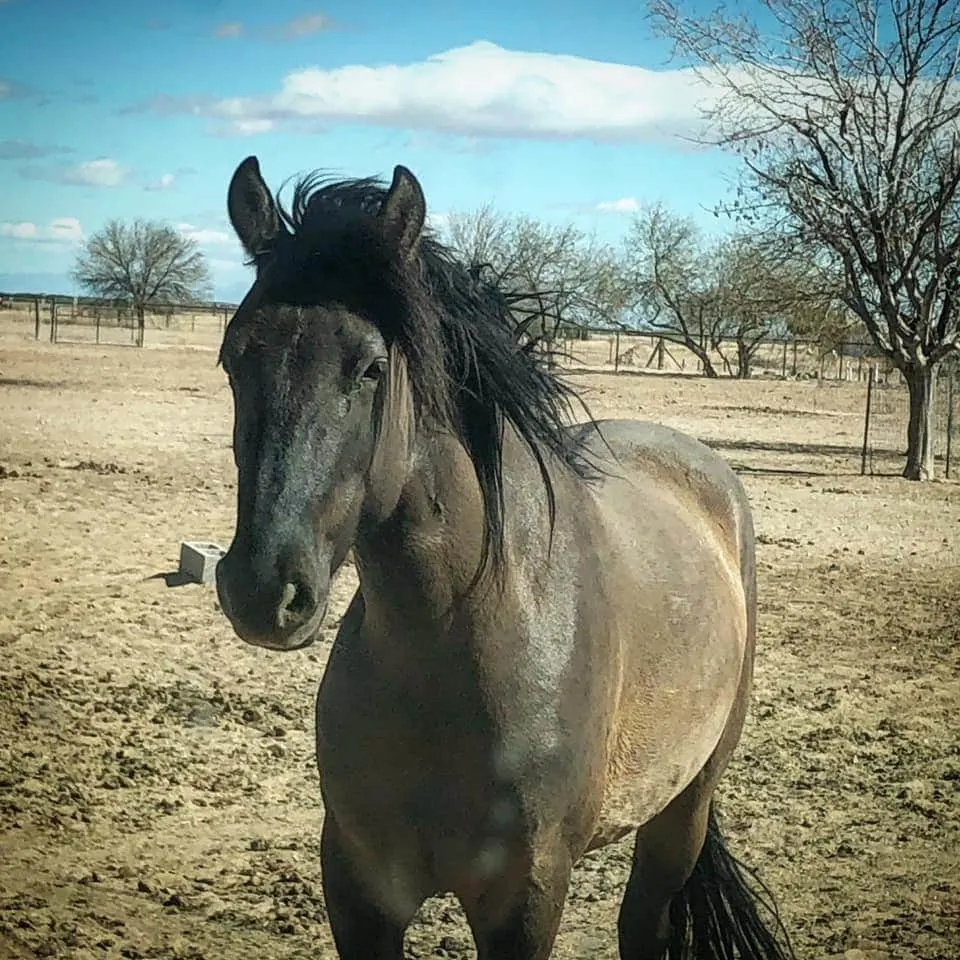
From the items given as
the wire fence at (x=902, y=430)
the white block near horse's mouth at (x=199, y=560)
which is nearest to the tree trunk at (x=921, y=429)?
the wire fence at (x=902, y=430)

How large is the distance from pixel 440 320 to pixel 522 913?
1.11 meters

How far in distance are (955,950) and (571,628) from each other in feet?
6.95

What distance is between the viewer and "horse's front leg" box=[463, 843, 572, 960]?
2279mm

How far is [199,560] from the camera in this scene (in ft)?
23.5

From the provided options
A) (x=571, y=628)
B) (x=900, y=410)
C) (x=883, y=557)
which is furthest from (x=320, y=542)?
(x=900, y=410)

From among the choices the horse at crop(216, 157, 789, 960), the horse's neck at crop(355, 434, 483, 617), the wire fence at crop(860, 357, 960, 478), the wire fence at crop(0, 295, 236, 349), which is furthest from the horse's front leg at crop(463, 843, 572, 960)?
the wire fence at crop(0, 295, 236, 349)

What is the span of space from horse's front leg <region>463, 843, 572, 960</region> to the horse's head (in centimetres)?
76

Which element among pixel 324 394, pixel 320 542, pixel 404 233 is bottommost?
pixel 320 542

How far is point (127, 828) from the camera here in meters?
4.22

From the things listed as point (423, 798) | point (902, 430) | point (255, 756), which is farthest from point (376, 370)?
point (902, 430)

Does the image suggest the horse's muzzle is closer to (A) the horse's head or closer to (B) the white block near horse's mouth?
(A) the horse's head

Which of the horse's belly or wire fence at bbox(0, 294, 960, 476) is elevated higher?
wire fence at bbox(0, 294, 960, 476)

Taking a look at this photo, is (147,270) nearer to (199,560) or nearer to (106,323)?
(106,323)

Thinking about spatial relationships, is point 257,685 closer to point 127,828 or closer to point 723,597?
point 127,828
